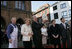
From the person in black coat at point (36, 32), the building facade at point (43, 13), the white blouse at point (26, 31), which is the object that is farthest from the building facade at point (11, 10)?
the white blouse at point (26, 31)

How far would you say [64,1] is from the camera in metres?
4.92

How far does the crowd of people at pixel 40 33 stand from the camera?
12.6ft

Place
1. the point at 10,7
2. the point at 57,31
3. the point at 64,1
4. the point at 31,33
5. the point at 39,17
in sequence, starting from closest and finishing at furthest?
the point at 31,33
the point at 57,31
the point at 39,17
the point at 64,1
the point at 10,7

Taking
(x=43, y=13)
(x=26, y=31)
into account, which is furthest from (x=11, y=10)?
(x=26, y=31)

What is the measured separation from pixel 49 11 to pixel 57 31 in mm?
890

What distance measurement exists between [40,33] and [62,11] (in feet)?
4.09

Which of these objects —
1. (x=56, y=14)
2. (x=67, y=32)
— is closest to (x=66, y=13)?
(x=56, y=14)

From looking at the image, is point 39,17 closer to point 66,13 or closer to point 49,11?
point 49,11

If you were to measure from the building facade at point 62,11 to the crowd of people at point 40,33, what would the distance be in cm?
34

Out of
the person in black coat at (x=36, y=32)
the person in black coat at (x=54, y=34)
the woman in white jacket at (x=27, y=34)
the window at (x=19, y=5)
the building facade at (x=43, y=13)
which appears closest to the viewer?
the woman in white jacket at (x=27, y=34)

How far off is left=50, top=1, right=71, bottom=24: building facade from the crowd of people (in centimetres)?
34

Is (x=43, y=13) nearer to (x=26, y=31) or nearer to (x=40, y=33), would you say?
(x=40, y=33)

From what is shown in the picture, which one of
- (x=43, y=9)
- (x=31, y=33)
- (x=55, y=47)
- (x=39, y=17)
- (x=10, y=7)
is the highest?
(x=10, y=7)

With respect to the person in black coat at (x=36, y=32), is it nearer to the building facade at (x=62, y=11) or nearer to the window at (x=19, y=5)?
the building facade at (x=62, y=11)
